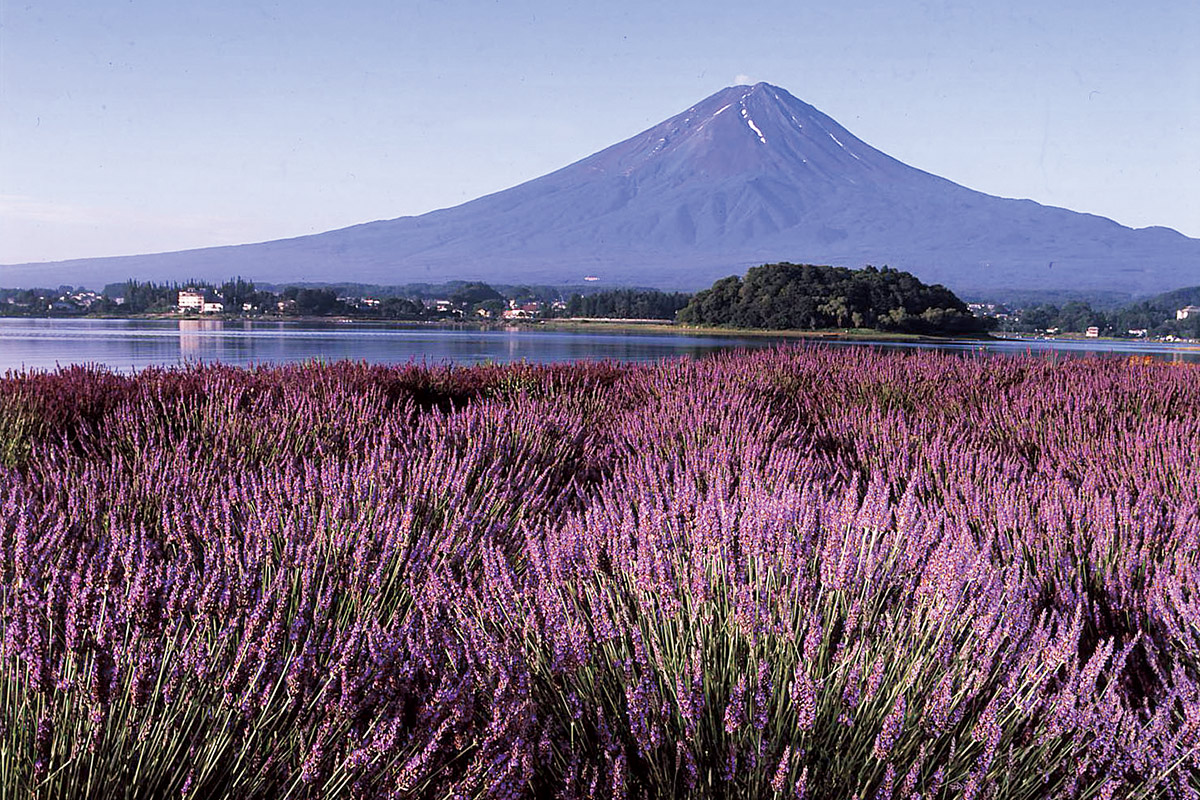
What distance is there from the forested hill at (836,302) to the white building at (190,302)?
2576 inches

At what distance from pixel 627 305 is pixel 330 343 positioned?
41814 millimetres

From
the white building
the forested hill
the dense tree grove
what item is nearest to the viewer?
the forested hill

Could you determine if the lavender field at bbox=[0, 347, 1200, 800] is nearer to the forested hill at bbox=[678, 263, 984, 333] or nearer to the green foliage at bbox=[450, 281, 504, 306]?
the forested hill at bbox=[678, 263, 984, 333]

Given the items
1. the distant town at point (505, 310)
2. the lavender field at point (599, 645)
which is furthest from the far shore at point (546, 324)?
the lavender field at point (599, 645)

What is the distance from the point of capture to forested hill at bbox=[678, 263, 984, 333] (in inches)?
2586

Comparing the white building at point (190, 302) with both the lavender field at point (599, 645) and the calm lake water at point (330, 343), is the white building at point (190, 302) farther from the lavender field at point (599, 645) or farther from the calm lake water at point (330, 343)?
the lavender field at point (599, 645)

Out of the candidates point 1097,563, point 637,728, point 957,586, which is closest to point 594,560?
point 637,728

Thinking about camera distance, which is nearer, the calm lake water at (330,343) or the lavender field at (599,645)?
the lavender field at (599,645)

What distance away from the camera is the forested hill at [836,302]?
65.7 meters

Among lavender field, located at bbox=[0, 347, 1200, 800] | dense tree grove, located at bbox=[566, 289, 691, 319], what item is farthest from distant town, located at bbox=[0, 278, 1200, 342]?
lavender field, located at bbox=[0, 347, 1200, 800]

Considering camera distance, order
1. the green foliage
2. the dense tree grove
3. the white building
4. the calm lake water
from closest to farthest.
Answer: the calm lake water
the dense tree grove
the white building
the green foliage

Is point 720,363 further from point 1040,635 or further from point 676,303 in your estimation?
point 676,303

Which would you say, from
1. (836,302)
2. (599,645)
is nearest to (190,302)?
(836,302)

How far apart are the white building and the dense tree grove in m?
43.3
